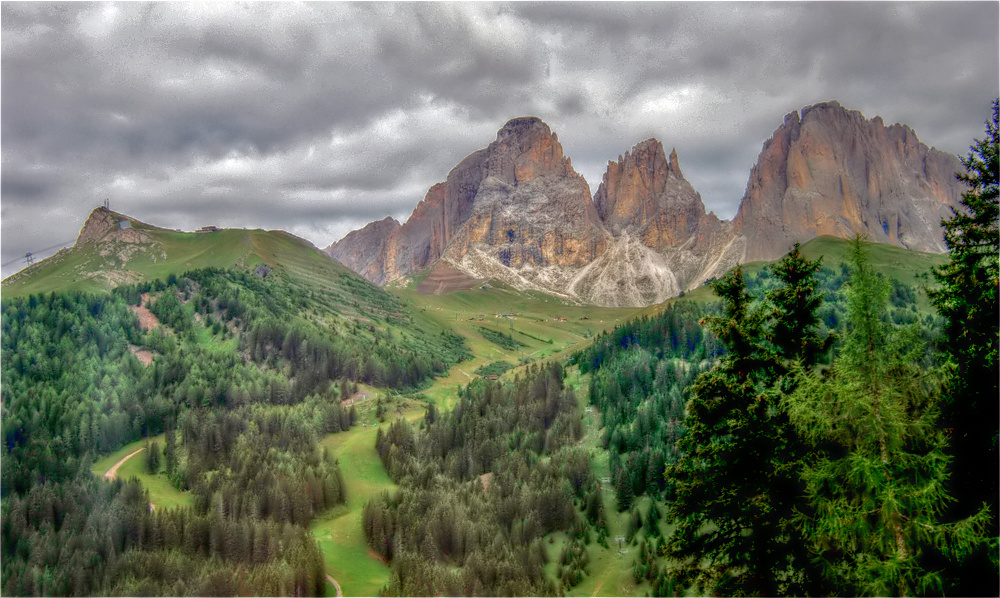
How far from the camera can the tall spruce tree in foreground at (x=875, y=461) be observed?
17125mm

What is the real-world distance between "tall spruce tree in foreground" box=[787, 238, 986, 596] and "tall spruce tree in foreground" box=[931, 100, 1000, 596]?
76cm

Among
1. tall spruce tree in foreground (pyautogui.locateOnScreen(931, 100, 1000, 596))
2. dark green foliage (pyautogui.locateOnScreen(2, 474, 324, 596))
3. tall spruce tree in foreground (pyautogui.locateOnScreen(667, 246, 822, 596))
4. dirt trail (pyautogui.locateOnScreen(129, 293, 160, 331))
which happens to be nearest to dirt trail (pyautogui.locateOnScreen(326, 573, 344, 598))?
dark green foliage (pyautogui.locateOnScreen(2, 474, 324, 596))

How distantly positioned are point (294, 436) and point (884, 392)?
128 m

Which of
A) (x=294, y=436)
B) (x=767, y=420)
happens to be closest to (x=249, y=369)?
(x=294, y=436)

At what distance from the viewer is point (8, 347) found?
14425cm

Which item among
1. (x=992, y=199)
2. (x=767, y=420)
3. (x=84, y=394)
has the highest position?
(x=992, y=199)

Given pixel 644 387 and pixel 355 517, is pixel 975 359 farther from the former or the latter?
pixel 644 387

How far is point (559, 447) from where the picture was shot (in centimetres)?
11388

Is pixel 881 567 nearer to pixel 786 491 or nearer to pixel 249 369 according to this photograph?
pixel 786 491

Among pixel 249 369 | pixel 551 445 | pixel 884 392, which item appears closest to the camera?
pixel 884 392

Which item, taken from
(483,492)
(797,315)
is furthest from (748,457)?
(483,492)

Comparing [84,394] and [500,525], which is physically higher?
[84,394]

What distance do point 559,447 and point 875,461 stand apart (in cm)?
9932

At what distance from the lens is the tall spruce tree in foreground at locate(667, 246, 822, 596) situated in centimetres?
2112
